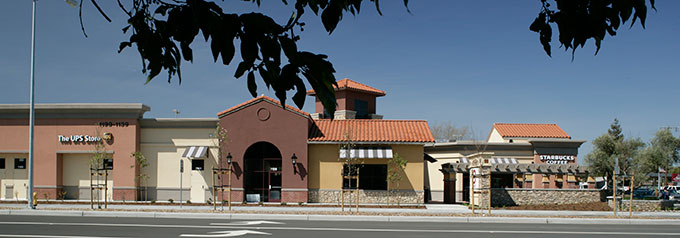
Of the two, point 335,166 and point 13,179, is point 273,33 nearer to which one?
point 335,166

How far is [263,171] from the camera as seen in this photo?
31.9 m

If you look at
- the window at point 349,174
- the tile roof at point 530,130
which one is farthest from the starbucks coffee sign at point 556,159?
the window at point 349,174

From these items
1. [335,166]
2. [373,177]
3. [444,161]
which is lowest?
[373,177]

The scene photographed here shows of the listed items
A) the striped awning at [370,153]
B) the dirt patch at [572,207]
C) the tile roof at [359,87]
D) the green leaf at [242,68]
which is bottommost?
the dirt patch at [572,207]

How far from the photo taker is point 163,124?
3291 cm

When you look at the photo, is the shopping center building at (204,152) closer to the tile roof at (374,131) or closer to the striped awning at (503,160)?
the tile roof at (374,131)

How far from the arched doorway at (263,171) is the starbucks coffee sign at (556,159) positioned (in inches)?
730

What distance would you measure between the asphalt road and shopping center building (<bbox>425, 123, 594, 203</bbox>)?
44.3 feet

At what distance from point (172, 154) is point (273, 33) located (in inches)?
1226

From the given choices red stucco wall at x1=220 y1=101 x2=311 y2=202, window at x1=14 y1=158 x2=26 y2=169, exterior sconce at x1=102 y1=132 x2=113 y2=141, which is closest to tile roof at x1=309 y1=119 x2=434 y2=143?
red stucco wall at x1=220 y1=101 x2=311 y2=202

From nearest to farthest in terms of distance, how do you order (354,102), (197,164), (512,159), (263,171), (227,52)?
1. (227,52)
2. (263,171)
3. (197,164)
4. (354,102)
5. (512,159)

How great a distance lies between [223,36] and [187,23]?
37 centimetres

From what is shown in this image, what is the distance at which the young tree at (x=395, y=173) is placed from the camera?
30438 millimetres

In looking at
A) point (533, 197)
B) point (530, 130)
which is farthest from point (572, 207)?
point (530, 130)
